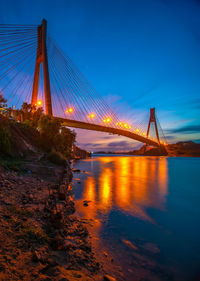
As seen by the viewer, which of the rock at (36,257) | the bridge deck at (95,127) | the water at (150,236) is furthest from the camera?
the bridge deck at (95,127)

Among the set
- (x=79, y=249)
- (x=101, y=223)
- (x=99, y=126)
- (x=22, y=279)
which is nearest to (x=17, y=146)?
(x=101, y=223)

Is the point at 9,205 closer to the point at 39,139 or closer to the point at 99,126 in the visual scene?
the point at 39,139

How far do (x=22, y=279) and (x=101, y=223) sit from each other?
139 inches

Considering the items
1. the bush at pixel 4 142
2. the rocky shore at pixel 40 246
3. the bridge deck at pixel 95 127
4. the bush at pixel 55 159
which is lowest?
the rocky shore at pixel 40 246

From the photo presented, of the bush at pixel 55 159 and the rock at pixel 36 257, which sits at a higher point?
the bush at pixel 55 159

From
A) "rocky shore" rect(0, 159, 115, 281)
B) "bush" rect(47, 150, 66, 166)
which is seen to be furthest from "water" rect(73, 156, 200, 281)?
"bush" rect(47, 150, 66, 166)

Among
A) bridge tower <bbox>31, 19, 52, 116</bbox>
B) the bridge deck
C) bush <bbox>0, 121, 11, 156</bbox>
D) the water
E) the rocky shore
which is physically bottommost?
the water

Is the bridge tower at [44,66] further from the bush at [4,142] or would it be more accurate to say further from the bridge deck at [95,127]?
the bush at [4,142]

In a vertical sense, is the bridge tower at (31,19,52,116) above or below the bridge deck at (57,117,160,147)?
above

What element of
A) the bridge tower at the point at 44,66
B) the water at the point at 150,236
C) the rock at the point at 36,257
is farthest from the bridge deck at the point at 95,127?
the rock at the point at 36,257

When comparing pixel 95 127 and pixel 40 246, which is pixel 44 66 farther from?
pixel 40 246

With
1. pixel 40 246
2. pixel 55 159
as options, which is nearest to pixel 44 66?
pixel 55 159

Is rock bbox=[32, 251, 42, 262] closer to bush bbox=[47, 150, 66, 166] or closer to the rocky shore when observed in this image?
the rocky shore

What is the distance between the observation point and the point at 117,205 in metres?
7.27
